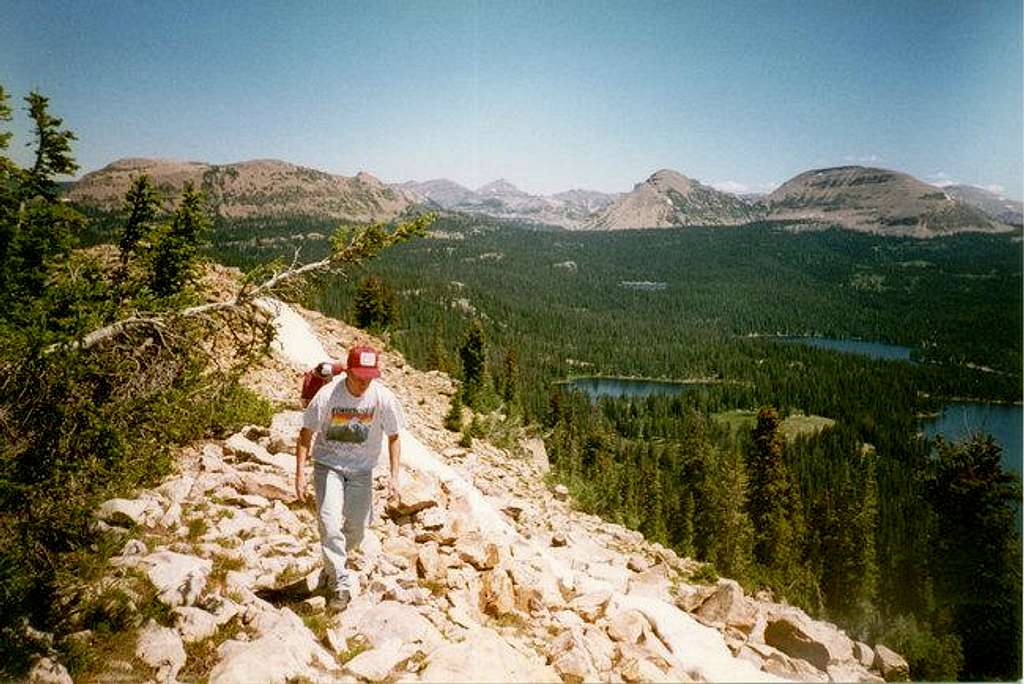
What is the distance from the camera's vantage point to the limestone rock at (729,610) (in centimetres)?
822

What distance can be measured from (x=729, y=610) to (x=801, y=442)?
94480 millimetres

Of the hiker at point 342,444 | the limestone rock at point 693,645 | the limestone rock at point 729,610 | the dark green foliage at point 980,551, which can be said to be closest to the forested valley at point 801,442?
the dark green foliage at point 980,551

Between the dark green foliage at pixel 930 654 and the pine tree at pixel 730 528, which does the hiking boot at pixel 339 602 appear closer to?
the dark green foliage at pixel 930 654

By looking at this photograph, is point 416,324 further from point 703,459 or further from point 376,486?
point 376,486

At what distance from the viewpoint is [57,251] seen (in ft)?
32.0

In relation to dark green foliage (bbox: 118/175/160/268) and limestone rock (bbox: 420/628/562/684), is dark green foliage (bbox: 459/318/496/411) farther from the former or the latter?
limestone rock (bbox: 420/628/562/684)

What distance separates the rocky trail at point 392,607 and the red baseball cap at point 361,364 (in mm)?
1475

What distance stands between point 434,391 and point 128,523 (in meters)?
20.3

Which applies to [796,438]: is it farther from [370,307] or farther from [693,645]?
[693,645]

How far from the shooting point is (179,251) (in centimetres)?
1057

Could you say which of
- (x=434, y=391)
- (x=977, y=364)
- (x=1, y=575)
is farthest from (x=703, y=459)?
(x=977, y=364)

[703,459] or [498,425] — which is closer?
[498,425]

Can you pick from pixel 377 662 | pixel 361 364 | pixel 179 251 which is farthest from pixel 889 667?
pixel 179 251

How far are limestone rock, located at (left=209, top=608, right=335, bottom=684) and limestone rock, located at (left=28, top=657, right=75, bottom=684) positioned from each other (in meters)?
1.09
